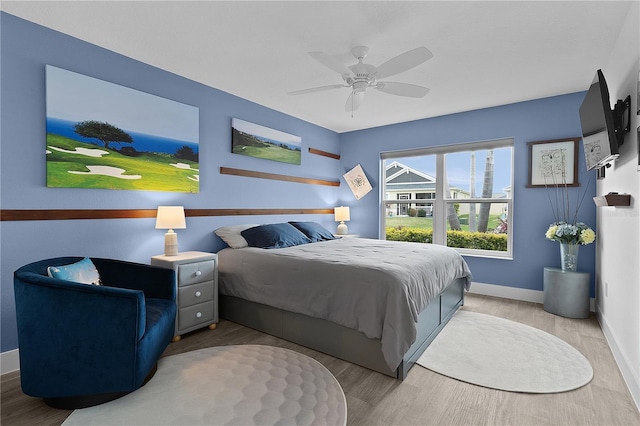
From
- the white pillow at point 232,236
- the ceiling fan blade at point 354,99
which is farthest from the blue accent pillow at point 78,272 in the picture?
the ceiling fan blade at point 354,99

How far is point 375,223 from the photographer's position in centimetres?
536

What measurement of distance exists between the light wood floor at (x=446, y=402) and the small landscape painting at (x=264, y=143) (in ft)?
8.64

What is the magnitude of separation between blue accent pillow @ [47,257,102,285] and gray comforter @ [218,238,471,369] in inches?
48.8

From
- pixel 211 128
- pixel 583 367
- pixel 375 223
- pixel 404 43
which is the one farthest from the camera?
pixel 375 223

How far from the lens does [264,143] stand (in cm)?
421

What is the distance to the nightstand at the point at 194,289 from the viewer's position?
2754mm

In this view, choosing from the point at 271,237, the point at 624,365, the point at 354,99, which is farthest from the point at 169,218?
the point at 624,365

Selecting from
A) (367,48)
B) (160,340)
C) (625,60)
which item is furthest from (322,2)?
(160,340)

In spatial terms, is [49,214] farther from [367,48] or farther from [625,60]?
[625,60]

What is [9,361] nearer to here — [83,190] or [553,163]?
[83,190]

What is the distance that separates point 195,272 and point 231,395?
4.15ft

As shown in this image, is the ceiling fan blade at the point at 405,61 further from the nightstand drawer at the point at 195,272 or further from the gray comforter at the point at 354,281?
the nightstand drawer at the point at 195,272

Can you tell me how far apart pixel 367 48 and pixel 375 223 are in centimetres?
322

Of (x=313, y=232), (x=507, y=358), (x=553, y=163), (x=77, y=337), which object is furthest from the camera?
(x=313, y=232)
